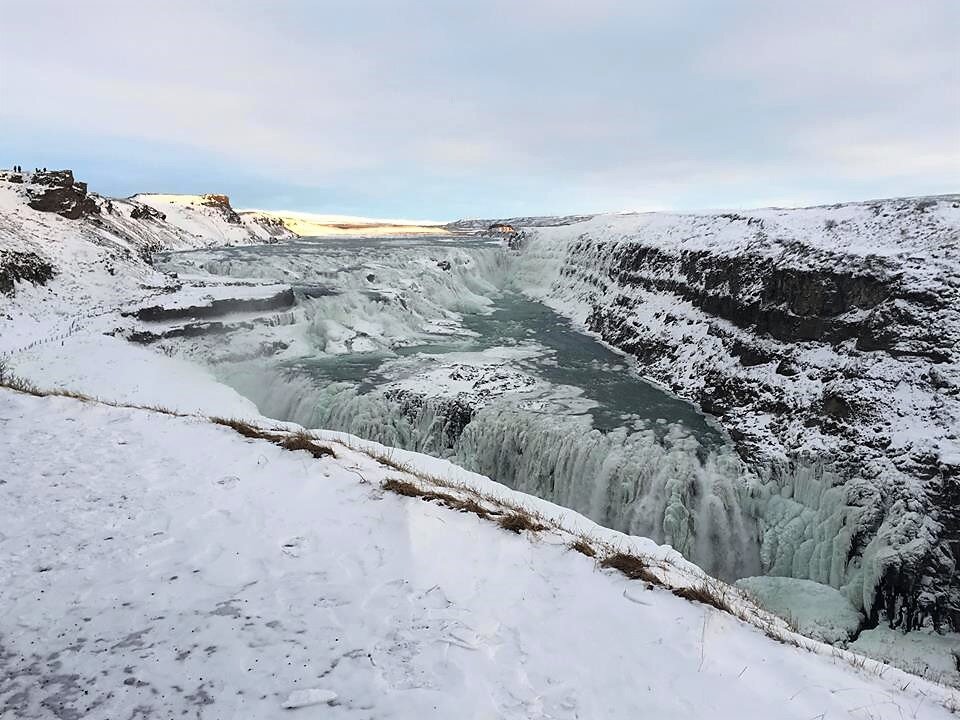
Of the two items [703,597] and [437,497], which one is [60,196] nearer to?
[437,497]

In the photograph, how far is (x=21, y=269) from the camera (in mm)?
21844

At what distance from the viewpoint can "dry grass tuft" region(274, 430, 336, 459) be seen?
7566mm

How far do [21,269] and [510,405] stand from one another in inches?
841

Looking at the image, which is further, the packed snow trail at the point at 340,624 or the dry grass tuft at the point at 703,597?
the dry grass tuft at the point at 703,597

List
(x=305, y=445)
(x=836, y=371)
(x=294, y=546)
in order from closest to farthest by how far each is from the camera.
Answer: (x=294, y=546), (x=305, y=445), (x=836, y=371)

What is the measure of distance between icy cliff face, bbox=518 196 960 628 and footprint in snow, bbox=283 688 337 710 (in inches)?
378

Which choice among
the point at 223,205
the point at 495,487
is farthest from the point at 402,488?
the point at 223,205

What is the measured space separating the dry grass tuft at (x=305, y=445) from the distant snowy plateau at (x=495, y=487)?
0.09 m

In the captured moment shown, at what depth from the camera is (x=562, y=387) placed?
17.4m

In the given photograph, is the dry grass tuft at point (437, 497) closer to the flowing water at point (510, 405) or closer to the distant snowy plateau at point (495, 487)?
the distant snowy plateau at point (495, 487)

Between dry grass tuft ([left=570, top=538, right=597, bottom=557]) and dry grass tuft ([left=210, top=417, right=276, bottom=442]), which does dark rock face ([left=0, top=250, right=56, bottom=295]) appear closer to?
dry grass tuft ([left=210, top=417, right=276, bottom=442])

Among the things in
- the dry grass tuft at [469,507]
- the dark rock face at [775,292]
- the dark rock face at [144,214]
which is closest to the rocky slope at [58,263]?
the dark rock face at [144,214]

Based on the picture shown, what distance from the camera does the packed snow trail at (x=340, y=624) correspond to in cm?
347

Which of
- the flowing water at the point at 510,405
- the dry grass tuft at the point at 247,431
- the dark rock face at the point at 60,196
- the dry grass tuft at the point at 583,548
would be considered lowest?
the flowing water at the point at 510,405
